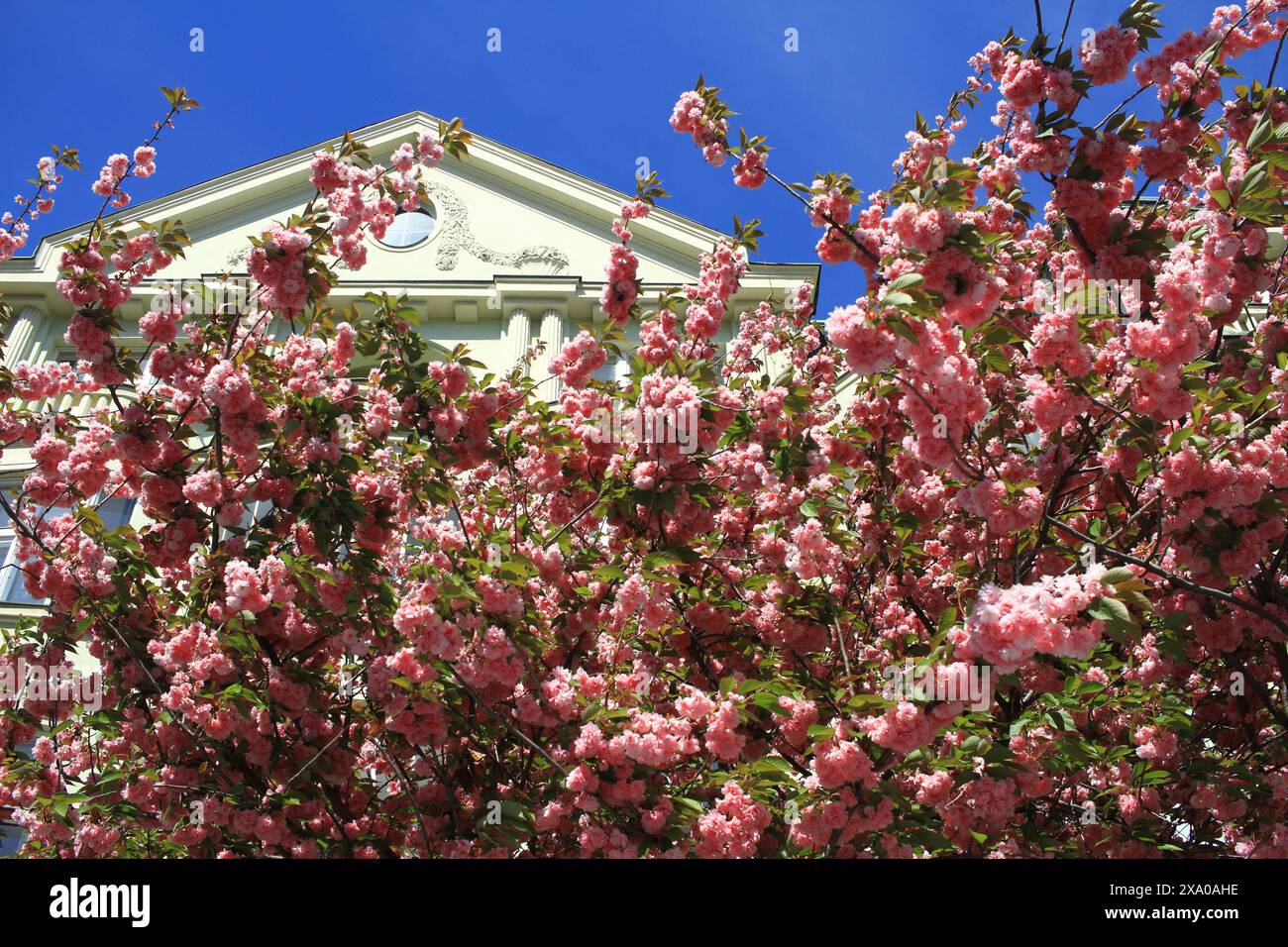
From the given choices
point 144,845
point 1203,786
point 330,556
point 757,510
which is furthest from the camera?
point 757,510

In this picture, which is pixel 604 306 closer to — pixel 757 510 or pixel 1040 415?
pixel 757 510

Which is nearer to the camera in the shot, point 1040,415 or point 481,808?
point 1040,415

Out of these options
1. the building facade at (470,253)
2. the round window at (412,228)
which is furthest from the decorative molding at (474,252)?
the round window at (412,228)

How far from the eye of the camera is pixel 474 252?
1644cm

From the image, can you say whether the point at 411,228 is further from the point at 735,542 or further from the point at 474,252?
the point at 735,542

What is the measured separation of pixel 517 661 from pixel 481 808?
0.99 metres

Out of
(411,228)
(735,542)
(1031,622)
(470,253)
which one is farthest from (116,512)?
(1031,622)

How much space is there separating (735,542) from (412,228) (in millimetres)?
12272

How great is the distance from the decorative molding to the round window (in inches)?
8.0

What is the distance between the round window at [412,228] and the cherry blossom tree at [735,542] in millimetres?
9918

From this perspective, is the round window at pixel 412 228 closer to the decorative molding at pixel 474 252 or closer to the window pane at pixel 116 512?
the decorative molding at pixel 474 252
